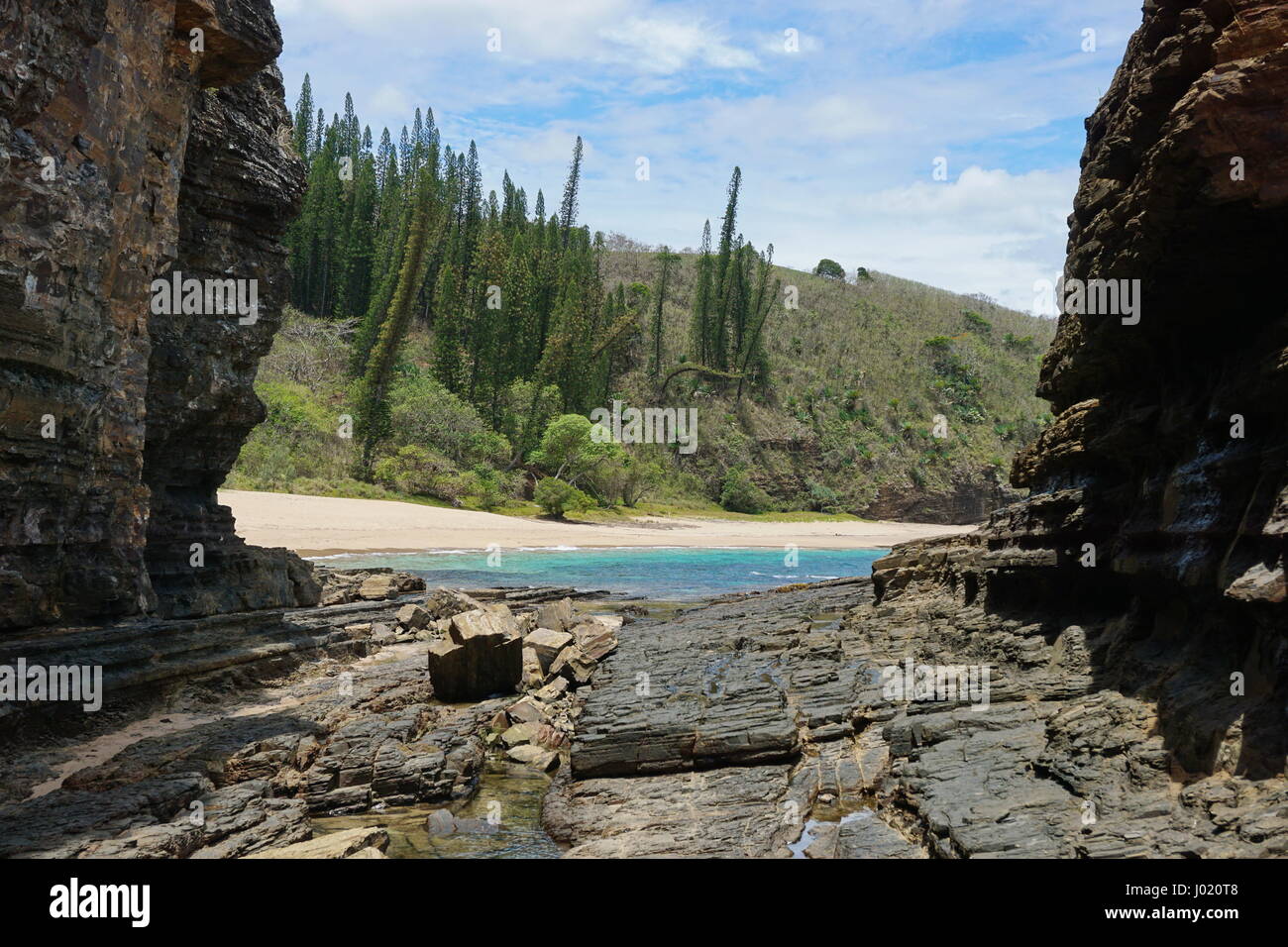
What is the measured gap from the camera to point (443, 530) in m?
44.8

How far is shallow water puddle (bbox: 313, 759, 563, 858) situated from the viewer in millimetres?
8719

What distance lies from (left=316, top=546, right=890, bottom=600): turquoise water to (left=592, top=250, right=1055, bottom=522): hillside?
26.2m

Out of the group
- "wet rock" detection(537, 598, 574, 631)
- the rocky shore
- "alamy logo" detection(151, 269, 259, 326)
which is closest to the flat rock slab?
the rocky shore

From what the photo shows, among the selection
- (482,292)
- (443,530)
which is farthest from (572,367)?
(443,530)

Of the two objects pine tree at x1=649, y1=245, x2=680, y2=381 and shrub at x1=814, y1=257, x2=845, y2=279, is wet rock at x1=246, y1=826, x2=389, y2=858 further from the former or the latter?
shrub at x1=814, y1=257, x2=845, y2=279

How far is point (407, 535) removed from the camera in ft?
141

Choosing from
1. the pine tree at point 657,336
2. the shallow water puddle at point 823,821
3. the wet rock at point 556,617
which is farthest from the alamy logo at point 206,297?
the pine tree at point 657,336

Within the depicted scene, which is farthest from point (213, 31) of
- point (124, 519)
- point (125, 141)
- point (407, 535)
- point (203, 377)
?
point (407, 535)

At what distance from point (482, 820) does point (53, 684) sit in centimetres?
616

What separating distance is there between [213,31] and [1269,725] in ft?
57.8

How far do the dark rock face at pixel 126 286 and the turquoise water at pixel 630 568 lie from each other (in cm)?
1373
